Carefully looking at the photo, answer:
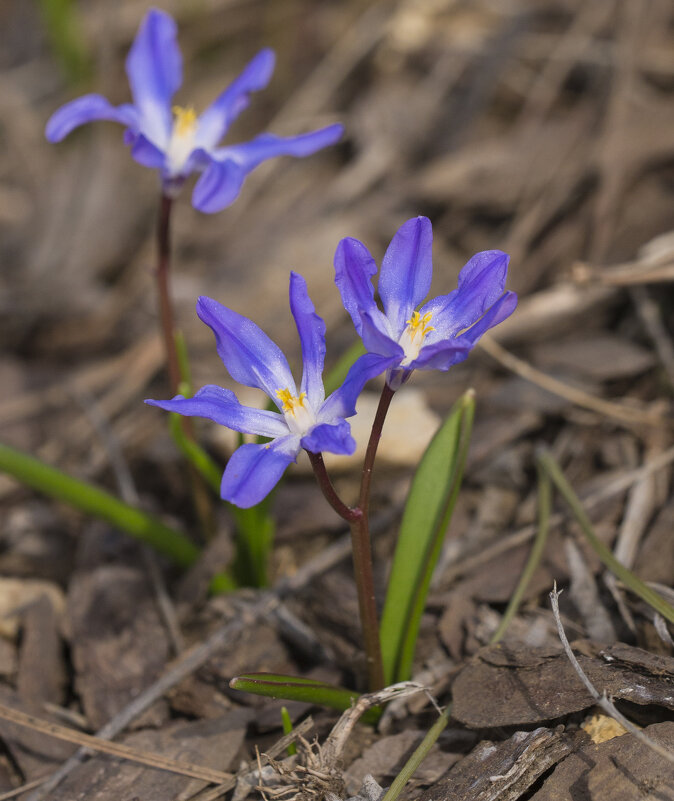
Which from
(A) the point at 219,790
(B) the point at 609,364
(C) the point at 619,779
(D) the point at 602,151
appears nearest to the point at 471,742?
(C) the point at 619,779

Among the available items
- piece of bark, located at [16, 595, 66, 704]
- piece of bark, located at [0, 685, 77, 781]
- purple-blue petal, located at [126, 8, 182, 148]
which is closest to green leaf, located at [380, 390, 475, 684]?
piece of bark, located at [0, 685, 77, 781]

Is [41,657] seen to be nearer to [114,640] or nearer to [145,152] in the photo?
[114,640]

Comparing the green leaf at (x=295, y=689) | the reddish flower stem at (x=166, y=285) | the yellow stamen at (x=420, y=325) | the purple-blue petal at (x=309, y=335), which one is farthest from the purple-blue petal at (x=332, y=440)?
the reddish flower stem at (x=166, y=285)

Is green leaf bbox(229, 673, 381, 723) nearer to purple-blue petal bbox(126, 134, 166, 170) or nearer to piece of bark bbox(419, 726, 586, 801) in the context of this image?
piece of bark bbox(419, 726, 586, 801)

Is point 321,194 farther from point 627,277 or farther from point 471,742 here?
point 471,742

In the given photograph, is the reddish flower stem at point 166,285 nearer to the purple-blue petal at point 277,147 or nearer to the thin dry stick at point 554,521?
the purple-blue petal at point 277,147
